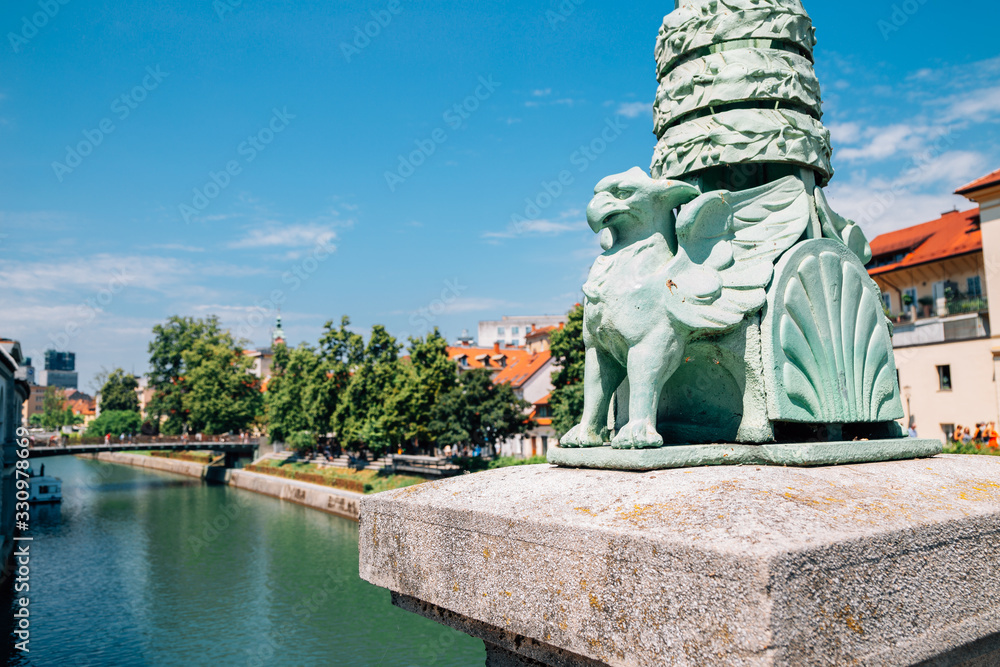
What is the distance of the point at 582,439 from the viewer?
4.40 metres

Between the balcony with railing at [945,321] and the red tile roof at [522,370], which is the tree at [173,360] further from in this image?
the balcony with railing at [945,321]

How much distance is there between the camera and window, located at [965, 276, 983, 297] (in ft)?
83.0

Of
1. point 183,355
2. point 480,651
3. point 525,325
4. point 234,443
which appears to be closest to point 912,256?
point 480,651

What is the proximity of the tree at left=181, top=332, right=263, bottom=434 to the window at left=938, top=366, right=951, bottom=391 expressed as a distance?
40.9 m

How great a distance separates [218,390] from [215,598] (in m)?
32.3

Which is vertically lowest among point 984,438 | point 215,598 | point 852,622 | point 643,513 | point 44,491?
point 215,598

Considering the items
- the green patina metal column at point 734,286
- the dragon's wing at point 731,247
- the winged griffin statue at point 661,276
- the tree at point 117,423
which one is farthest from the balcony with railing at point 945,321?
the tree at point 117,423

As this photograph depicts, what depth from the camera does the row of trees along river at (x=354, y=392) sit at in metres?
30.4

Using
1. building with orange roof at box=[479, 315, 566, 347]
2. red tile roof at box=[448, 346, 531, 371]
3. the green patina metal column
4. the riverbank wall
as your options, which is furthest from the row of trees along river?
building with orange roof at box=[479, 315, 566, 347]

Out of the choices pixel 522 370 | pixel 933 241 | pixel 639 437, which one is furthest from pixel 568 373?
pixel 639 437

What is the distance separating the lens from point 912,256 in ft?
92.5

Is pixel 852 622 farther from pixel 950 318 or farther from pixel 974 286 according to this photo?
pixel 974 286

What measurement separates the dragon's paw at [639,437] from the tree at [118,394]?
75077 millimetres

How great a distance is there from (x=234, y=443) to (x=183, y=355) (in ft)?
30.8
